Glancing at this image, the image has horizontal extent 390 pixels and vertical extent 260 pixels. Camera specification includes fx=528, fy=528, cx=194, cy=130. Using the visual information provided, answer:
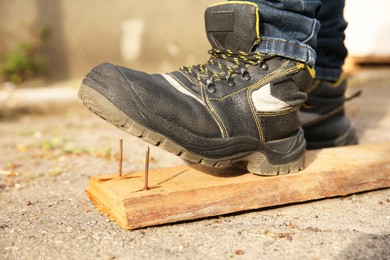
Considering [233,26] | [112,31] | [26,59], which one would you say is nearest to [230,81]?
[233,26]

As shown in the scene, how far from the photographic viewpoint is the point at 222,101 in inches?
58.9

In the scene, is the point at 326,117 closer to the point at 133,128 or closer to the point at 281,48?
the point at 281,48

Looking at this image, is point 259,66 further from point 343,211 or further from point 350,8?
point 350,8

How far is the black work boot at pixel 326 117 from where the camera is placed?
2.02 meters

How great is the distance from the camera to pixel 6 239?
4.41ft

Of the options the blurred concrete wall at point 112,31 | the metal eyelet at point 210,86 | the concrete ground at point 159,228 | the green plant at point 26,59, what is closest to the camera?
the concrete ground at point 159,228

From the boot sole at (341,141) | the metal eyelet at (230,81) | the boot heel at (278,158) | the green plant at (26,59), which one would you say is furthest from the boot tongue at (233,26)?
the green plant at (26,59)

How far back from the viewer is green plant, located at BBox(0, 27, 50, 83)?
13.7 ft

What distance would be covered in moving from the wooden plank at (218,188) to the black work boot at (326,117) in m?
0.26

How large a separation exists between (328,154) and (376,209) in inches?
12.9

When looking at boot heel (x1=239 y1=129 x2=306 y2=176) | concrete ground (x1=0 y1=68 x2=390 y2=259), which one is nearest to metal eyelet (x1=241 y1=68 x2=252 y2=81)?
boot heel (x1=239 y1=129 x2=306 y2=176)

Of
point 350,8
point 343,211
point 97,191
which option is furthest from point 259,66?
point 350,8

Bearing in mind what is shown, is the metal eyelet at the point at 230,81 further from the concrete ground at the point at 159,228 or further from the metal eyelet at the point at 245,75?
the concrete ground at the point at 159,228

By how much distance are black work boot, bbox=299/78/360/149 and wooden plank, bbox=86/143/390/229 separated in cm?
26
